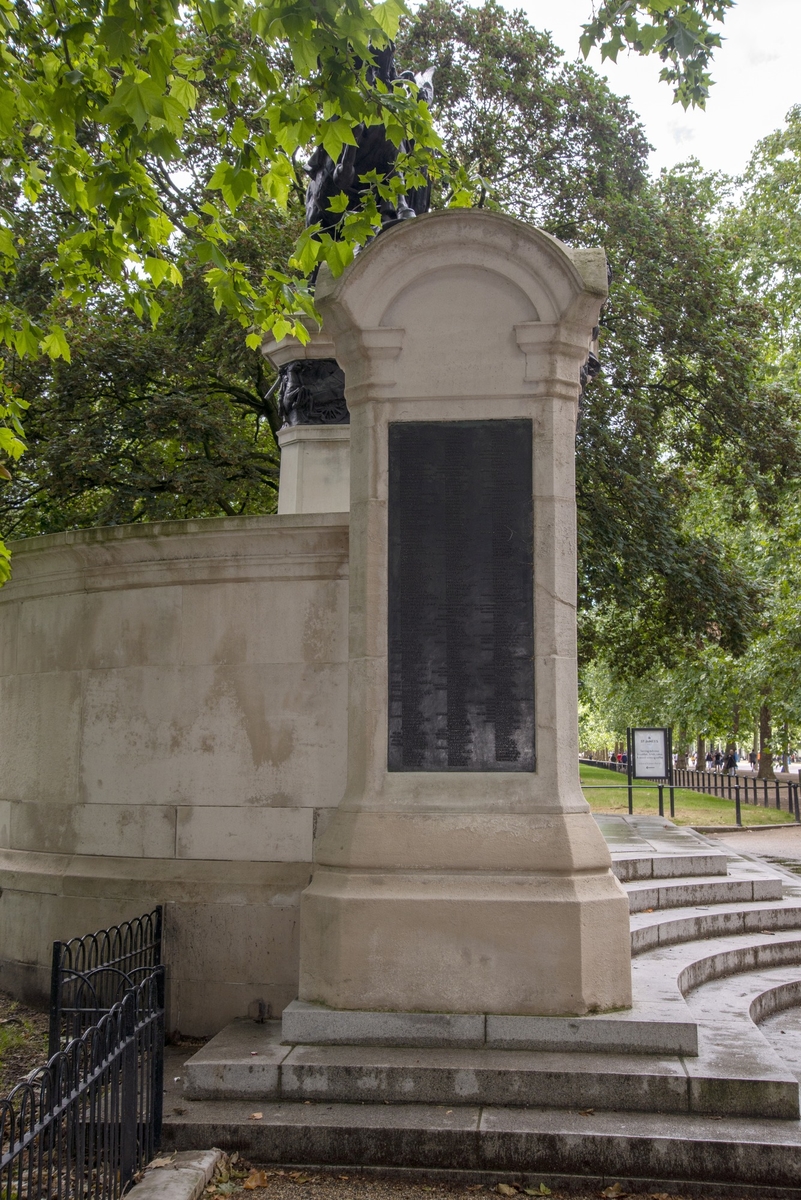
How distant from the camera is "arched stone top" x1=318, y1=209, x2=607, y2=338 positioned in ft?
19.5

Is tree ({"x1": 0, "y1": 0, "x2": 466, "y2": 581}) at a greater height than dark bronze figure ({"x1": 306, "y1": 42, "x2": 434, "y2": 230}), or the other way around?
dark bronze figure ({"x1": 306, "y1": 42, "x2": 434, "y2": 230})

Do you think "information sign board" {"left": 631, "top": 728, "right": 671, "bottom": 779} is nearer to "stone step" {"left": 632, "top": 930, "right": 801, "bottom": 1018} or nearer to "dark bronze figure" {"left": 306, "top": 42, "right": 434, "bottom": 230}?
"stone step" {"left": 632, "top": 930, "right": 801, "bottom": 1018}

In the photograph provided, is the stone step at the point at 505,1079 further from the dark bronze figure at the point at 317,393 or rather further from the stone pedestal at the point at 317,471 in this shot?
the dark bronze figure at the point at 317,393

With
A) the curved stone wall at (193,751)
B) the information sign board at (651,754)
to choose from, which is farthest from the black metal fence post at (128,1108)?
the information sign board at (651,754)

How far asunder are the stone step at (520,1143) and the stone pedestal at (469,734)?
2.35 ft

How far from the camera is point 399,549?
6.00 m

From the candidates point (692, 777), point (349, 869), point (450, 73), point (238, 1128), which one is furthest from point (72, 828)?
point (692, 777)

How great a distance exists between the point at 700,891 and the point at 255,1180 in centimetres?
543

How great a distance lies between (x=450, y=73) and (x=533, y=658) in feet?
47.1

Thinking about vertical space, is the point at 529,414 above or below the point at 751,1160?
above

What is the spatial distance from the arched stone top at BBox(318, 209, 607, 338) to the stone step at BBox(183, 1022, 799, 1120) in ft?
12.4

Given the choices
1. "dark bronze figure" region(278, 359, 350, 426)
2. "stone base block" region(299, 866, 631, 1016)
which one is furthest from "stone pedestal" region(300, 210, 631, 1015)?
"dark bronze figure" region(278, 359, 350, 426)

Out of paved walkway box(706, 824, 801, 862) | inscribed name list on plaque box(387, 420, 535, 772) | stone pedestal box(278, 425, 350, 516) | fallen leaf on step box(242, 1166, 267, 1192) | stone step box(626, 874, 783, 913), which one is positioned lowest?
fallen leaf on step box(242, 1166, 267, 1192)

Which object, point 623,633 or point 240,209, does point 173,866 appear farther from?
point 623,633
